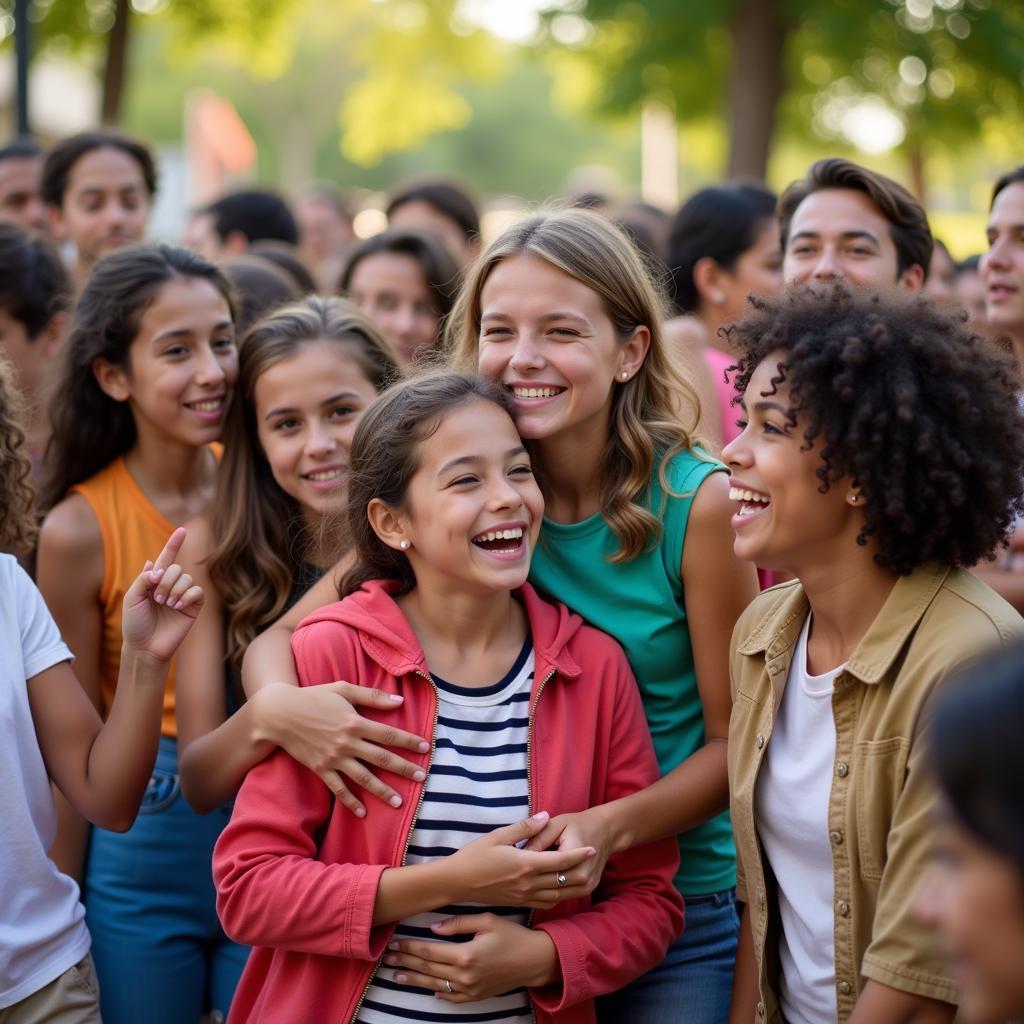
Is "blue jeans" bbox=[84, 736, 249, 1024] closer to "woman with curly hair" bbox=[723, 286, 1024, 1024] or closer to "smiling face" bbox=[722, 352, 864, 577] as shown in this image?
"woman with curly hair" bbox=[723, 286, 1024, 1024]

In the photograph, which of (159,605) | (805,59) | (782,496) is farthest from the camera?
(805,59)

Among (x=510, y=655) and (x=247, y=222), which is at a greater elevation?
(x=247, y=222)

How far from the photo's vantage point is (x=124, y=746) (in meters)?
2.91

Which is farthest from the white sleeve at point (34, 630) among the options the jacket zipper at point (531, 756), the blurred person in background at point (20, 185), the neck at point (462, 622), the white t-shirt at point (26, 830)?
the blurred person in background at point (20, 185)

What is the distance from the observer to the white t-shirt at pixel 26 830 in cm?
274

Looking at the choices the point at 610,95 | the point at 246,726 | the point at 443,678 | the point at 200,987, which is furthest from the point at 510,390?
the point at 610,95

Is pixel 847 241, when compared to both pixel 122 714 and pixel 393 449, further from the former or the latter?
pixel 122 714

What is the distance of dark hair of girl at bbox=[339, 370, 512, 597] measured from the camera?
9.73ft

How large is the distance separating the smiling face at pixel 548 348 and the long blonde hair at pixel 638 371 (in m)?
0.04

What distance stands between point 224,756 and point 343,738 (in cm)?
41

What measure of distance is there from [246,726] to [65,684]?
1.41 feet

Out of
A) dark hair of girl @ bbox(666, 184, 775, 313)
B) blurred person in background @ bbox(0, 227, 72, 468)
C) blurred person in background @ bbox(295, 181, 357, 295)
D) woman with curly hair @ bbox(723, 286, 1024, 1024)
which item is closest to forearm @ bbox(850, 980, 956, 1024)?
woman with curly hair @ bbox(723, 286, 1024, 1024)

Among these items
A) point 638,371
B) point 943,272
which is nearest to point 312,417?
point 638,371

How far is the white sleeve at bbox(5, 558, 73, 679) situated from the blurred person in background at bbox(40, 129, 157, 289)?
3.67 m
